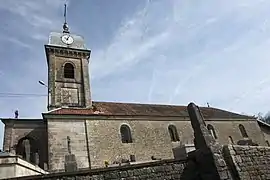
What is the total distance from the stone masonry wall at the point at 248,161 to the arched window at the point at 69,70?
18648 millimetres

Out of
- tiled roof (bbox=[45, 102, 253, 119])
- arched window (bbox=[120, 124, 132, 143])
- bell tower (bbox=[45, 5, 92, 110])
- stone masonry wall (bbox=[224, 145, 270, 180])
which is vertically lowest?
stone masonry wall (bbox=[224, 145, 270, 180])

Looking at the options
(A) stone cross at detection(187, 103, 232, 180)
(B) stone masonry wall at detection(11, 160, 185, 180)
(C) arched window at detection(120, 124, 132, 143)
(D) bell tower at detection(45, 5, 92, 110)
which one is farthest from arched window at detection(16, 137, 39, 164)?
(A) stone cross at detection(187, 103, 232, 180)

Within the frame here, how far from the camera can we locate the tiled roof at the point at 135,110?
774 inches

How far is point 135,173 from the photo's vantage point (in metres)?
6.85

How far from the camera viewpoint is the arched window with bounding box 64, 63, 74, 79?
23.1m

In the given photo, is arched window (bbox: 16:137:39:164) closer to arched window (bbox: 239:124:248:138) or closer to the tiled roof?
the tiled roof

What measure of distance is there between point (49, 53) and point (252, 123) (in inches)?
983

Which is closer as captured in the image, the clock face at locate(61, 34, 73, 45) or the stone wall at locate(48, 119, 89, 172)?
the stone wall at locate(48, 119, 89, 172)

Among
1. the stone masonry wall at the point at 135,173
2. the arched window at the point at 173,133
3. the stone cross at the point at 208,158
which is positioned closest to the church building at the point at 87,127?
the arched window at the point at 173,133

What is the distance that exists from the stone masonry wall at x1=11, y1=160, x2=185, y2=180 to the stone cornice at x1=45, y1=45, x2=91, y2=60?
1899 cm

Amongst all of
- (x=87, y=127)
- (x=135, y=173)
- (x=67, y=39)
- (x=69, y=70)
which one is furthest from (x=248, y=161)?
(x=67, y=39)

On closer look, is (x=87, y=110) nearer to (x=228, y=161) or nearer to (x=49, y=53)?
(x=49, y=53)

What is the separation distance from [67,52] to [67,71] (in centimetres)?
206

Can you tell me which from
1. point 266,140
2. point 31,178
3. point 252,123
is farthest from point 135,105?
point 31,178
